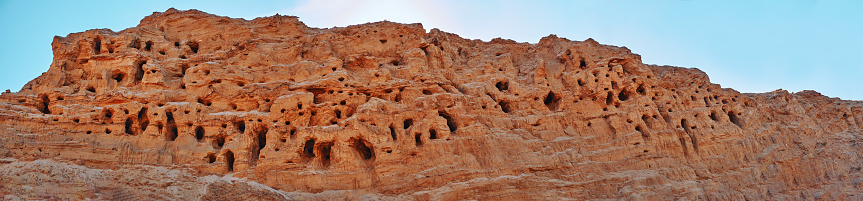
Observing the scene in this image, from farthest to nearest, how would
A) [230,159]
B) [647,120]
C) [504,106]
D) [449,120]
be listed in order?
[504,106] < [647,120] < [449,120] < [230,159]

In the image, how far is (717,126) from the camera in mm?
21594

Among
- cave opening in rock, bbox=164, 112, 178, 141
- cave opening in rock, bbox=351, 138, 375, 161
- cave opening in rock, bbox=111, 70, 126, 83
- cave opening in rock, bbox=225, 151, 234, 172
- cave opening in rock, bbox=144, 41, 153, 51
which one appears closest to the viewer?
cave opening in rock, bbox=225, 151, 234, 172

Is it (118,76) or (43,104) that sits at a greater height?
(118,76)

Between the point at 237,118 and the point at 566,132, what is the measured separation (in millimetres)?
11207

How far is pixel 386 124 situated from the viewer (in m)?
20.5

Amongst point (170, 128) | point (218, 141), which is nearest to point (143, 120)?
point (170, 128)

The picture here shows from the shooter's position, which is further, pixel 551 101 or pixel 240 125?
pixel 551 101

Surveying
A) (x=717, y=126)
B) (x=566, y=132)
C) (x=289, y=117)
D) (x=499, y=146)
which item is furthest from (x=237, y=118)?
(x=717, y=126)

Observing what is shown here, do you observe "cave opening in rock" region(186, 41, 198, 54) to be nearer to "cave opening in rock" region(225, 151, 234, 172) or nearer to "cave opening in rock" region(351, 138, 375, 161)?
"cave opening in rock" region(225, 151, 234, 172)

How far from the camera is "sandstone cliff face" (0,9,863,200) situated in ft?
60.4

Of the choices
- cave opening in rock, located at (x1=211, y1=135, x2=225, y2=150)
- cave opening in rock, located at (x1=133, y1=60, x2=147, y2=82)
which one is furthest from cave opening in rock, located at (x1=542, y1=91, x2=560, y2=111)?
cave opening in rock, located at (x1=133, y1=60, x2=147, y2=82)

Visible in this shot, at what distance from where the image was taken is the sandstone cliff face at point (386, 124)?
1842 centimetres

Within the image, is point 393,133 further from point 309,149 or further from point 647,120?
point 647,120

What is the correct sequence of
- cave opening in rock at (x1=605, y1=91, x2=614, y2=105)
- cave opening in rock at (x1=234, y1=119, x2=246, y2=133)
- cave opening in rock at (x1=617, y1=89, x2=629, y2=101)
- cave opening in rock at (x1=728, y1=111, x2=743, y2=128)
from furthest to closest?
1. cave opening in rock at (x1=617, y1=89, x2=629, y2=101)
2. cave opening in rock at (x1=605, y1=91, x2=614, y2=105)
3. cave opening in rock at (x1=728, y1=111, x2=743, y2=128)
4. cave opening in rock at (x1=234, y1=119, x2=246, y2=133)
